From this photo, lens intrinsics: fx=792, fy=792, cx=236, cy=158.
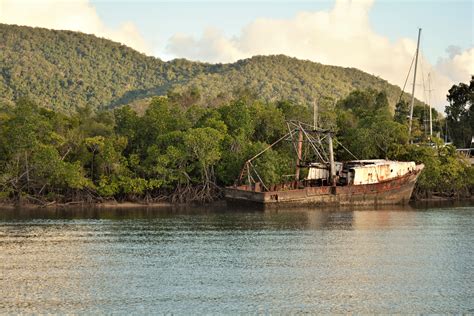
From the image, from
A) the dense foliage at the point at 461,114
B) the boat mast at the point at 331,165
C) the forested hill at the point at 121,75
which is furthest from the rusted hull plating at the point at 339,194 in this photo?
the forested hill at the point at 121,75

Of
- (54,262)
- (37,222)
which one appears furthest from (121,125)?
(54,262)

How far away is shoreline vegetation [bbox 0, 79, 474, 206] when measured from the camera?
7588cm

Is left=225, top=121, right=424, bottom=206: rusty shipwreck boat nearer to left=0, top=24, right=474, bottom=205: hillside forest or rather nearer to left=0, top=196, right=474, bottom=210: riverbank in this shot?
left=0, top=24, right=474, bottom=205: hillside forest

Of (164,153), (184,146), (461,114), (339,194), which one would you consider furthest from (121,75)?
(339,194)

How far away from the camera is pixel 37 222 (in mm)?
61719

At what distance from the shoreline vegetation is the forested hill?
38365mm

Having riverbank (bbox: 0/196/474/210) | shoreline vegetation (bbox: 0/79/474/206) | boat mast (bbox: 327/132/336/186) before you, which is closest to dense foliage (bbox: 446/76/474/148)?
shoreline vegetation (bbox: 0/79/474/206)

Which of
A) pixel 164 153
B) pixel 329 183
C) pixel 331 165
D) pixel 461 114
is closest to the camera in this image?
pixel 331 165

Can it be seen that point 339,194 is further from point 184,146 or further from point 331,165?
point 184,146

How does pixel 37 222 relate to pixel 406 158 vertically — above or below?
below

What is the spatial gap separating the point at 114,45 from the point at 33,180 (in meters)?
111

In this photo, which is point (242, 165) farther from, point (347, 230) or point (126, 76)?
point (126, 76)

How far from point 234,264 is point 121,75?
431 feet

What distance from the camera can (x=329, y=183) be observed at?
80375 mm
